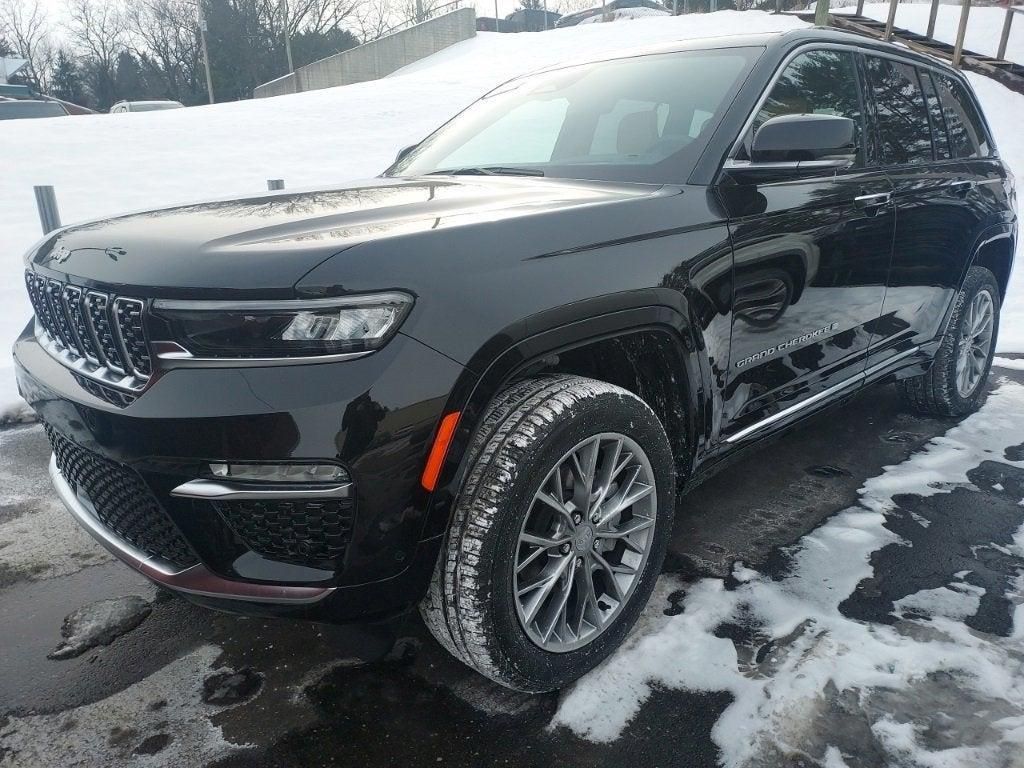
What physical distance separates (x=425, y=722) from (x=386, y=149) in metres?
12.4

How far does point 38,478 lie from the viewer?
11.4 feet

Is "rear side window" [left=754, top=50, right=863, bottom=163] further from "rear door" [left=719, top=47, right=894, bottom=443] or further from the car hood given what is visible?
the car hood

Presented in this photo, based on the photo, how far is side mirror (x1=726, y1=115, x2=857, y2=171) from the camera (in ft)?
7.55

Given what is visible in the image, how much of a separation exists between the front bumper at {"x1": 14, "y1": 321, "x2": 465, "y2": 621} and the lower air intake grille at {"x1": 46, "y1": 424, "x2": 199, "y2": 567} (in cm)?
1

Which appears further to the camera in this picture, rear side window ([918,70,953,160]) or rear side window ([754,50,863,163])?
rear side window ([918,70,953,160])

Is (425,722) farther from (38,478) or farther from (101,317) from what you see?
(38,478)

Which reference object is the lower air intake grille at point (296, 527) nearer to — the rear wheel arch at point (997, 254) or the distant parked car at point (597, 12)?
the rear wheel arch at point (997, 254)

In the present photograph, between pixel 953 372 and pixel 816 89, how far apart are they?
1878 mm

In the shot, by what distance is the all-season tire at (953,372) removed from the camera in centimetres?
376

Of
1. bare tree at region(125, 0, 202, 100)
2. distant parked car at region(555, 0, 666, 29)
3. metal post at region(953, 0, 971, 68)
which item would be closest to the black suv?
metal post at region(953, 0, 971, 68)

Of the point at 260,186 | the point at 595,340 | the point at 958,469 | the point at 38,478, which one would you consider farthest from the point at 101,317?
the point at 260,186

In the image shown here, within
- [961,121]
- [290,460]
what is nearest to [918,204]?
[961,121]

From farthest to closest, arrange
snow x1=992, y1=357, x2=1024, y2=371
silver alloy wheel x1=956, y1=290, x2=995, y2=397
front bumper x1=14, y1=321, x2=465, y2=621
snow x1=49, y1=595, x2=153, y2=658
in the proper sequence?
snow x1=992, y1=357, x2=1024, y2=371, silver alloy wheel x1=956, y1=290, x2=995, y2=397, snow x1=49, y1=595, x2=153, y2=658, front bumper x1=14, y1=321, x2=465, y2=621

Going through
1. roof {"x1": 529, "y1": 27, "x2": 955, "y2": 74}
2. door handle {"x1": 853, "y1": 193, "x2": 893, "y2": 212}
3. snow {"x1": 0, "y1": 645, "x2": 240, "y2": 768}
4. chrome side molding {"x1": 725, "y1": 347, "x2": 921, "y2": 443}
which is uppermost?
roof {"x1": 529, "y1": 27, "x2": 955, "y2": 74}
